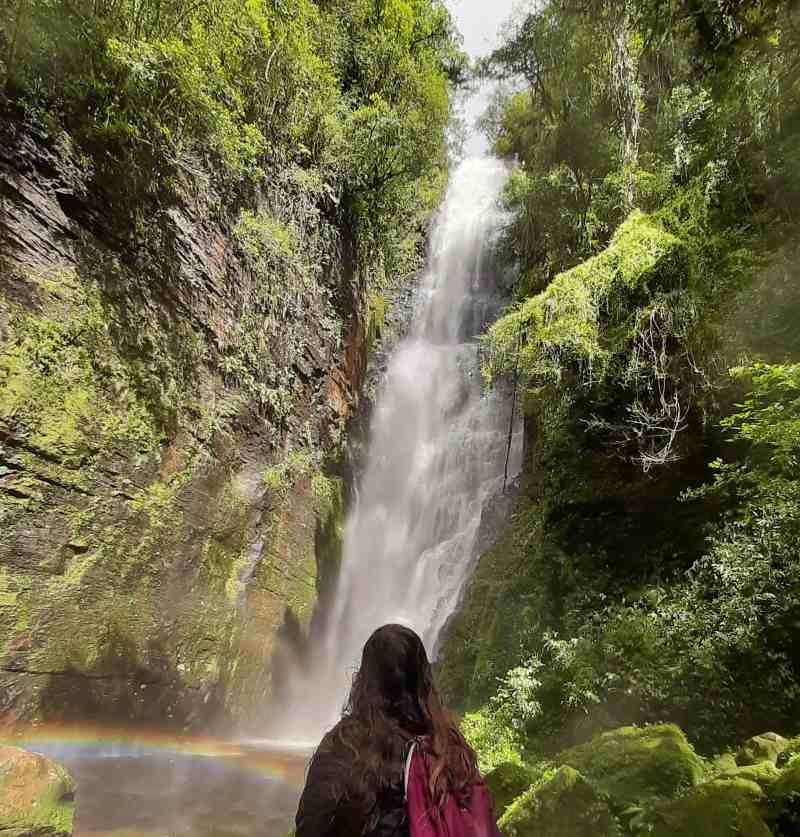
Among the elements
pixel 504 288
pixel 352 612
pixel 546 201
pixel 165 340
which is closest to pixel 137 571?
pixel 165 340

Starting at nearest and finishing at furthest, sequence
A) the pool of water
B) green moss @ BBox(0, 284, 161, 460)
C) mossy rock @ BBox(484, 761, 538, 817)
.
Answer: mossy rock @ BBox(484, 761, 538, 817), the pool of water, green moss @ BBox(0, 284, 161, 460)

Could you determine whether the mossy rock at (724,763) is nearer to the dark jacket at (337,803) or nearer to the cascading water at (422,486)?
the dark jacket at (337,803)

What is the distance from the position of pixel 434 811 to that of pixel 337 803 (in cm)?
25

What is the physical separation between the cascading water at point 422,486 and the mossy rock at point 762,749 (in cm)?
616

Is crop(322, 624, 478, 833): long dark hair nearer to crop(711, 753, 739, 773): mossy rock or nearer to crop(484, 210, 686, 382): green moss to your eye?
crop(711, 753, 739, 773): mossy rock

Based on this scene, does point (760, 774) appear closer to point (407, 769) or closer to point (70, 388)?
point (407, 769)

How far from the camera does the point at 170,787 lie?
6176 mm

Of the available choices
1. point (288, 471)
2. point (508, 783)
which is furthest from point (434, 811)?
point (288, 471)

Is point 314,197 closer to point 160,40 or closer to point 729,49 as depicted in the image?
point 160,40

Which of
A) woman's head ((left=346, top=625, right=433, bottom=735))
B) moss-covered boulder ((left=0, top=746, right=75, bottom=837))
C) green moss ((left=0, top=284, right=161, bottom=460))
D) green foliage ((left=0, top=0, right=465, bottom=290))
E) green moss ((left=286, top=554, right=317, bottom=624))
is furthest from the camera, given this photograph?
green moss ((left=286, top=554, right=317, bottom=624))

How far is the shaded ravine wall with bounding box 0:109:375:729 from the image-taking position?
20.3ft

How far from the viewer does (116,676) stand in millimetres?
7035

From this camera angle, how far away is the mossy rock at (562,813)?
3561mm

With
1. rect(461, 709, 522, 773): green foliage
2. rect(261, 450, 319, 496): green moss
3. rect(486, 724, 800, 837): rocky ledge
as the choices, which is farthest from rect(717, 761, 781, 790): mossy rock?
rect(261, 450, 319, 496): green moss
